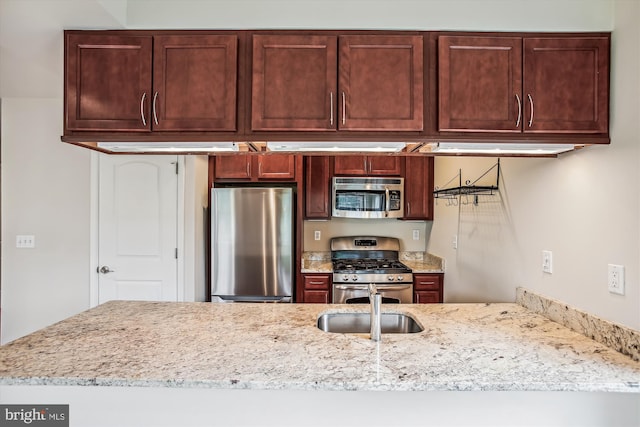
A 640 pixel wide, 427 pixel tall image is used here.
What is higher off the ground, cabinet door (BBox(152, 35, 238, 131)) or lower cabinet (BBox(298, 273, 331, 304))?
cabinet door (BBox(152, 35, 238, 131))

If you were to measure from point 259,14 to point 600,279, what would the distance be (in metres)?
1.85

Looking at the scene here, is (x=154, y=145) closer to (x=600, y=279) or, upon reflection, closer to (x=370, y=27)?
(x=370, y=27)

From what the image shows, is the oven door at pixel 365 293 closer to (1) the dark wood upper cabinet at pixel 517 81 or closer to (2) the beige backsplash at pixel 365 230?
(2) the beige backsplash at pixel 365 230

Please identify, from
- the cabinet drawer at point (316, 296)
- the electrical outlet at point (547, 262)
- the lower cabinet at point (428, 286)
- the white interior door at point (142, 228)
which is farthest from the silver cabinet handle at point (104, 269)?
the electrical outlet at point (547, 262)

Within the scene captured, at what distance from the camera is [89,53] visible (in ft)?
5.48

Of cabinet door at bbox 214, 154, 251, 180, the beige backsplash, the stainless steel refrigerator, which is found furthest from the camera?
the beige backsplash

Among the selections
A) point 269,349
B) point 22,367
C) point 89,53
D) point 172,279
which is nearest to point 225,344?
point 269,349

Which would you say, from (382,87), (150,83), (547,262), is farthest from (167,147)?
(547,262)

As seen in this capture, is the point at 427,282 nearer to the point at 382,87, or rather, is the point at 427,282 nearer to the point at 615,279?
the point at 615,279

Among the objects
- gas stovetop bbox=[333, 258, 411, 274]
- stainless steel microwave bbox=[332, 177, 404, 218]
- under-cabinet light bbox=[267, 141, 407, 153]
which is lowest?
gas stovetop bbox=[333, 258, 411, 274]

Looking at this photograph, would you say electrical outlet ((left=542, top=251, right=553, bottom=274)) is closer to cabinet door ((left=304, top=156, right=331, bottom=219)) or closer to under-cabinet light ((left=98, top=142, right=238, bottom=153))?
under-cabinet light ((left=98, top=142, right=238, bottom=153))

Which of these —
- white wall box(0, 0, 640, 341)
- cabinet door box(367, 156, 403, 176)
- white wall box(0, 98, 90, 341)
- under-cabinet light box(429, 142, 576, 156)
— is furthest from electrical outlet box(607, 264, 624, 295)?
white wall box(0, 98, 90, 341)

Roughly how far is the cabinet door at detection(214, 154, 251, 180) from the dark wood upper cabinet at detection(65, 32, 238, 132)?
192cm

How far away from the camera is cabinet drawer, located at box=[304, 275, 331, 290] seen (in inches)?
137
